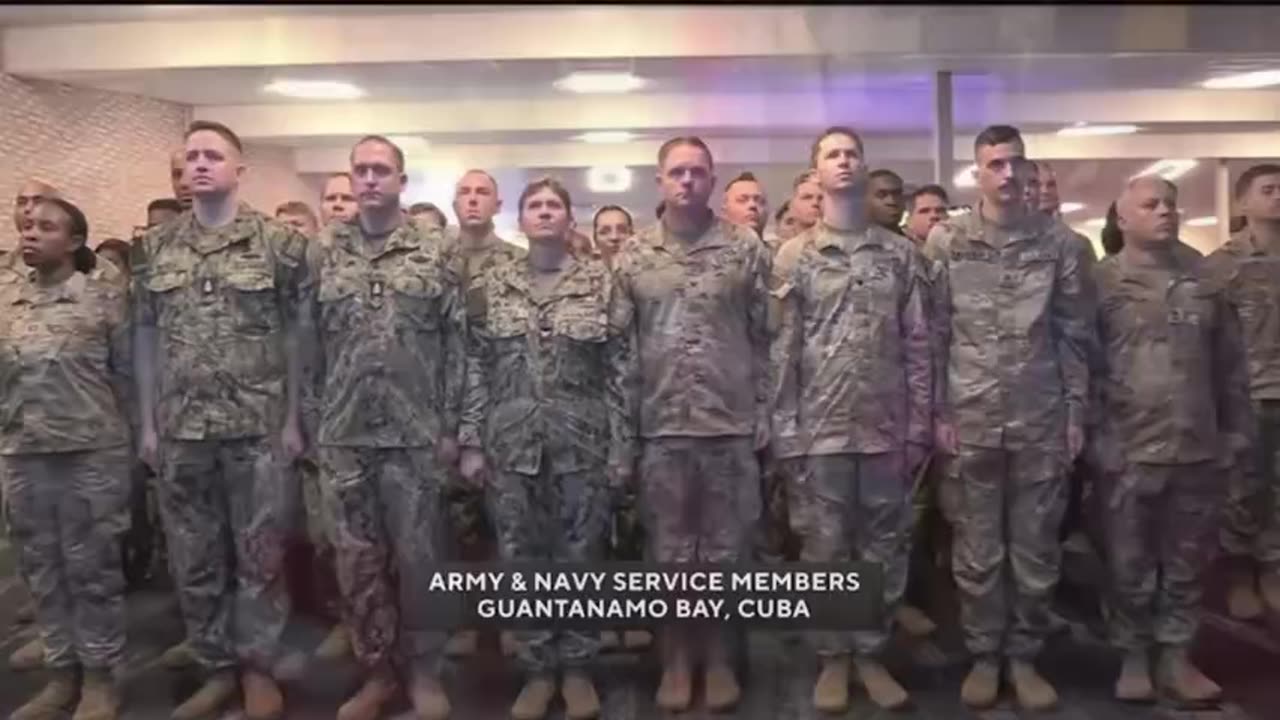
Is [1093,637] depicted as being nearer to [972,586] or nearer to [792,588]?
[972,586]

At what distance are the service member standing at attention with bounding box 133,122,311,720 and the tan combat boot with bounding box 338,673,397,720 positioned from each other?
6.5 inches

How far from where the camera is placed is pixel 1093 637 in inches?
128

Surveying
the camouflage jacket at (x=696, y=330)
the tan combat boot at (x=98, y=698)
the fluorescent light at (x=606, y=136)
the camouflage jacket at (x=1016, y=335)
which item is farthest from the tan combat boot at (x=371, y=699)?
the camouflage jacket at (x=1016, y=335)

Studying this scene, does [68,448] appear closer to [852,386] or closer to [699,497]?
[699,497]

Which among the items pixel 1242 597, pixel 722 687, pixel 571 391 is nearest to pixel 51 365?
pixel 571 391

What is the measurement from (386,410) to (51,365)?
2.58ft

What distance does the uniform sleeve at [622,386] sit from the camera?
3.08m

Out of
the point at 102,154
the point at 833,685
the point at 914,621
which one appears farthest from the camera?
the point at 914,621

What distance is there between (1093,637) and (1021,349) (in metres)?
0.77

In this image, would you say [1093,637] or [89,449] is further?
[1093,637]

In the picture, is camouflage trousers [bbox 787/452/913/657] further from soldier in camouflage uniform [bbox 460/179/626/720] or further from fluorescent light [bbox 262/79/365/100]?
fluorescent light [bbox 262/79/365/100]

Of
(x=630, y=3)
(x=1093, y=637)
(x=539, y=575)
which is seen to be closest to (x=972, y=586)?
(x=1093, y=637)

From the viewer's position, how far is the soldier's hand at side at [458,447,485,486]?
307 centimetres

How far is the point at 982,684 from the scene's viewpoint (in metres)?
3.13
